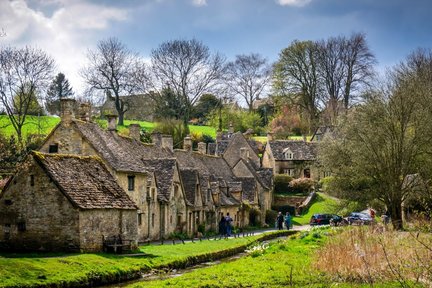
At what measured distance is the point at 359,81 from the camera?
112125mm

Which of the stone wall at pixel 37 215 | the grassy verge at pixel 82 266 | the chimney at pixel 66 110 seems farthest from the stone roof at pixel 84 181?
the chimney at pixel 66 110

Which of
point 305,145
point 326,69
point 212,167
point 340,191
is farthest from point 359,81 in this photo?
point 340,191

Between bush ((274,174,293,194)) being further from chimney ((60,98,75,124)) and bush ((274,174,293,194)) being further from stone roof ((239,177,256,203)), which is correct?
chimney ((60,98,75,124))

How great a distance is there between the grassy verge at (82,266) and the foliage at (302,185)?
55497 mm

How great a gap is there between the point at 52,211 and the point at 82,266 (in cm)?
591

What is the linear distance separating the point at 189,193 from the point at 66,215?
25792 millimetres

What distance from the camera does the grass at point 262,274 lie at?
926 inches

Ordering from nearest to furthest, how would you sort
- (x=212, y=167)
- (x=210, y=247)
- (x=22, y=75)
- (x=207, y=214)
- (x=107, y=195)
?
1. (x=107, y=195)
2. (x=210, y=247)
3. (x=207, y=214)
4. (x=22, y=75)
5. (x=212, y=167)

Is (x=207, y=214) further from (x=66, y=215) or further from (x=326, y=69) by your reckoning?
(x=326, y=69)

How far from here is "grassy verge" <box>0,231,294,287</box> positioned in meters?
24.5

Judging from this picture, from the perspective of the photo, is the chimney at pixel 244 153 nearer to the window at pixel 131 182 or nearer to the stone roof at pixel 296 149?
the stone roof at pixel 296 149

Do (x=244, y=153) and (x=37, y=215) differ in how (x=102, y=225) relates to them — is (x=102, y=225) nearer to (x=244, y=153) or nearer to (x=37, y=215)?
(x=37, y=215)

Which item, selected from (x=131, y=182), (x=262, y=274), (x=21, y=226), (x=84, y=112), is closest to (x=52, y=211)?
(x=21, y=226)

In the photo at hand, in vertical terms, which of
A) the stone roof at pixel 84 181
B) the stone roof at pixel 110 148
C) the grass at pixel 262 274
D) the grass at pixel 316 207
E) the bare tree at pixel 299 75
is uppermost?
the bare tree at pixel 299 75
